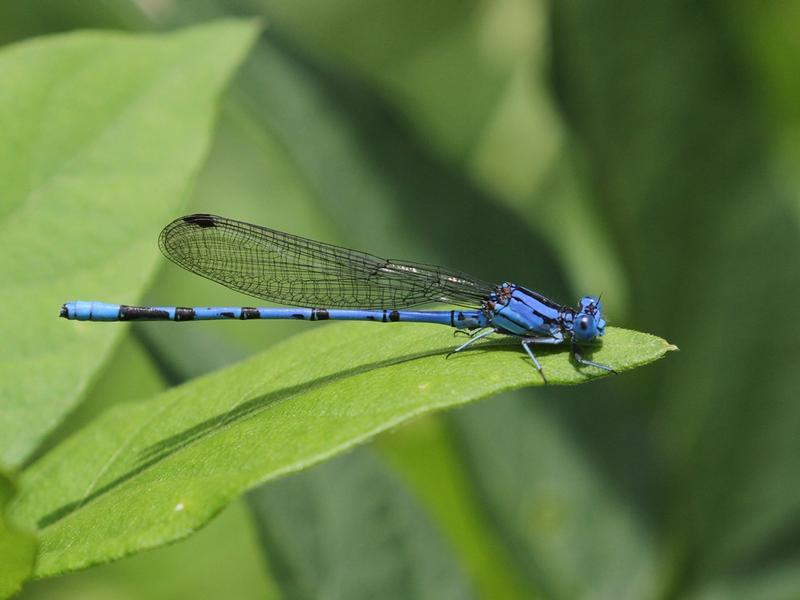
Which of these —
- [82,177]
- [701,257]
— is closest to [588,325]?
[701,257]

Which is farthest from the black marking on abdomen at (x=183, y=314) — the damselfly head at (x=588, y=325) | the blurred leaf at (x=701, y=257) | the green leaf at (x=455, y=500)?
the blurred leaf at (x=701, y=257)

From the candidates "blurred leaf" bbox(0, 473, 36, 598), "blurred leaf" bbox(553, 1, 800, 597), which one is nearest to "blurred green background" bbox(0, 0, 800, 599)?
"blurred leaf" bbox(553, 1, 800, 597)

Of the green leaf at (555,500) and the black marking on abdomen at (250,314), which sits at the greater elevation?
the black marking on abdomen at (250,314)

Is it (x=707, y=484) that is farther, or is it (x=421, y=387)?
(x=707, y=484)

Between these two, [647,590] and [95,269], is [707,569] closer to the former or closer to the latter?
[647,590]

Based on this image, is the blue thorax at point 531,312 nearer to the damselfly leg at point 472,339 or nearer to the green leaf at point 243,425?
the damselfly leg at point 472,339

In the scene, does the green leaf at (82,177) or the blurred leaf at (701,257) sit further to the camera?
the blurred leaf at (701,257)

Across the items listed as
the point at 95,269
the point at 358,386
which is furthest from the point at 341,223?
the point at 358,386
